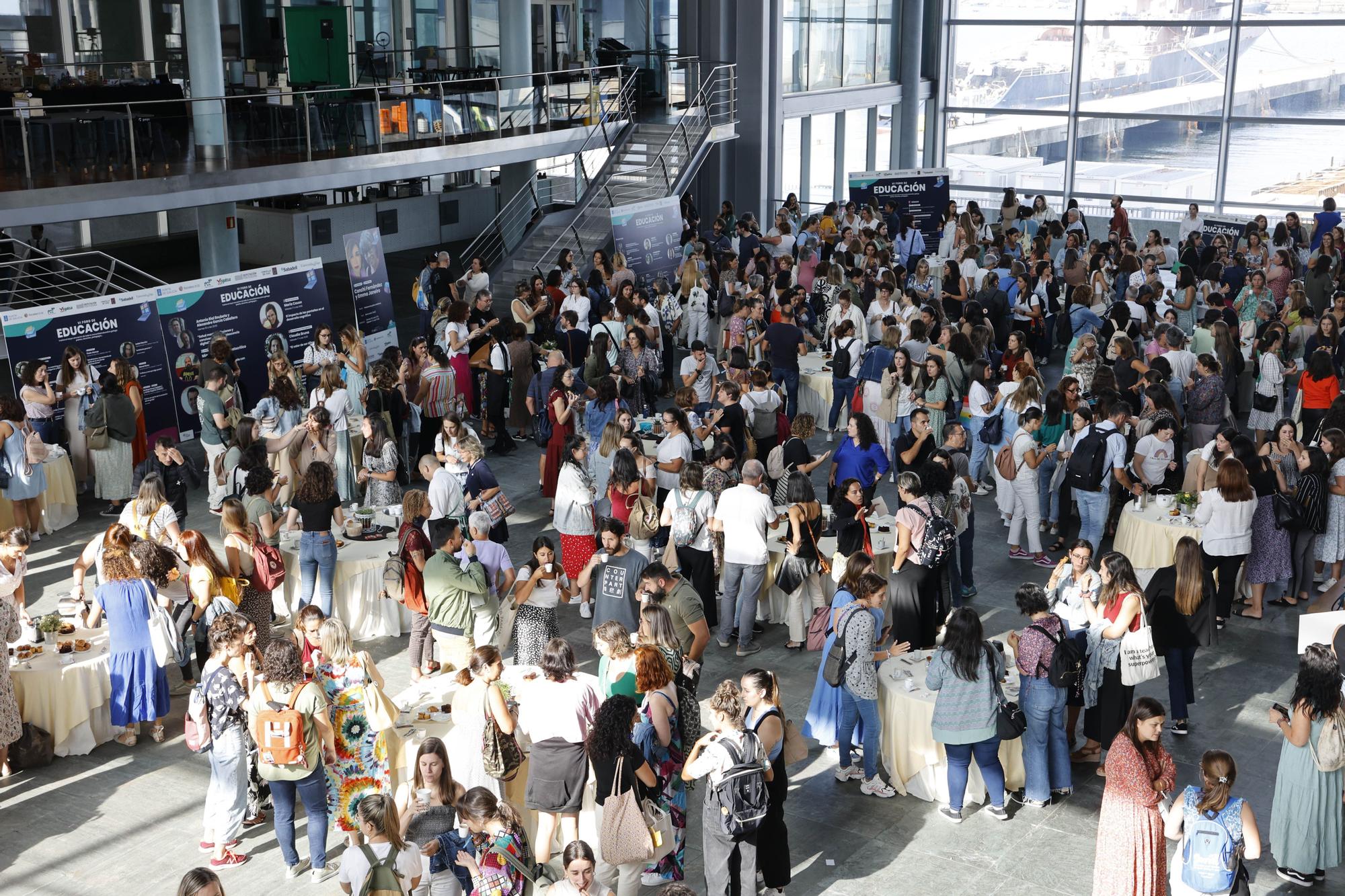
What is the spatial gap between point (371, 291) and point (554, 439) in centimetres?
545

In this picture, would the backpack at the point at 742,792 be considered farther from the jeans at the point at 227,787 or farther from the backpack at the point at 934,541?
the backpack at the point at 934,541

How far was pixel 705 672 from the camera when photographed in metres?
8.98

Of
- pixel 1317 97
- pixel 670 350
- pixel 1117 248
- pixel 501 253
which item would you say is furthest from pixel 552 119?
pixel 1317 97

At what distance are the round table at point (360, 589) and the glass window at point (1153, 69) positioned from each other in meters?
22.2

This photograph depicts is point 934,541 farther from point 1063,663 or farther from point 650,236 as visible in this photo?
point 650,236

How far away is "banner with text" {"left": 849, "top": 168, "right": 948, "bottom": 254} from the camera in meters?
21.7

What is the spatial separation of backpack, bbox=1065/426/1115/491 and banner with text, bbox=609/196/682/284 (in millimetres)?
9010

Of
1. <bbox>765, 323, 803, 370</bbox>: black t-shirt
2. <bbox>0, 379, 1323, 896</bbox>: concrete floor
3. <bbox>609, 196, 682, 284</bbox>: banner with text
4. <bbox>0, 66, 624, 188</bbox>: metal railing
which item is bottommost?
<bbox>0, 379, 1323, 896</bbox>: concrete floor

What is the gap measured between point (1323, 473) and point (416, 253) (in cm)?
1982

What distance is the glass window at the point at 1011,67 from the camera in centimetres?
2758

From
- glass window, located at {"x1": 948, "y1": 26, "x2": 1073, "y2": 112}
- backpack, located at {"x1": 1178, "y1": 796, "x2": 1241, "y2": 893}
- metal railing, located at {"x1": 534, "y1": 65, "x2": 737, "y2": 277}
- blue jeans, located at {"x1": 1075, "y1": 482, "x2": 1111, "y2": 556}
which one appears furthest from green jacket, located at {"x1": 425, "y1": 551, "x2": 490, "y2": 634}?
glass window, located at {"x1": 948, "y1": 26, "x2": 1073, "y2": 112}

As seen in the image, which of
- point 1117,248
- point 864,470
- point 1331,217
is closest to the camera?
point 864,470

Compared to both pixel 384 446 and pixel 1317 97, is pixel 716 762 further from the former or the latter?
pixel 1317 97

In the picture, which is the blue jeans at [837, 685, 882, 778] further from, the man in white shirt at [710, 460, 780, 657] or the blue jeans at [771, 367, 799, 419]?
the blue jeans at [771, 367, 799, 419]
